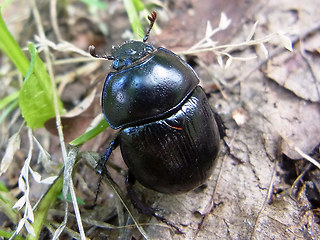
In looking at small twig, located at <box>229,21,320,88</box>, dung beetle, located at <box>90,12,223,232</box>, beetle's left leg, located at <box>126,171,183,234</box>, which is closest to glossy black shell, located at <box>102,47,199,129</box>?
dung beetle, located at <box>90,12,223,232</box>

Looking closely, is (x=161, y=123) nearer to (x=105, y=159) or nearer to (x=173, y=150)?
(x=173, y=150)

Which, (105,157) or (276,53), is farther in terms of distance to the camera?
(276,53)

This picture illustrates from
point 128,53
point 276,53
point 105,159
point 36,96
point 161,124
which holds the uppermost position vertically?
point 128,53

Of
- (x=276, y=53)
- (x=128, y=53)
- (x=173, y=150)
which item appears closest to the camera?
(x=173, y=150)

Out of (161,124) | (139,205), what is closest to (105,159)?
(139,205)

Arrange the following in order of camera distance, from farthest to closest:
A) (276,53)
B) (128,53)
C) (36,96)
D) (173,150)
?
(276,53) < (36,96) < (128,53) < (173,150)

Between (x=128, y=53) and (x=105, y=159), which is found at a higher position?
(x=128, y=53)

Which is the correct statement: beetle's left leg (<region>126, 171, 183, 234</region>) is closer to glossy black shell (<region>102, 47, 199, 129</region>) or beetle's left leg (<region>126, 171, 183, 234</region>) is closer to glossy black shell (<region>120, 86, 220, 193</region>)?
glossy black shell (<region>120, 86, 220, 193</region>)

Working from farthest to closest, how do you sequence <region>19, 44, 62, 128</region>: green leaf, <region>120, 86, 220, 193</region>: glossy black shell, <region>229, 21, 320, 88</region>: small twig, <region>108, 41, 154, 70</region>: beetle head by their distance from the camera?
<region>229, 21, 320, 88</region>: small twig, <region>19, 44, 62, 128</region>: green leaf, <region>108, 41, 154, 70</region>: beetle head, <region>120, 86, 220, 193</region>: glossy black shell
